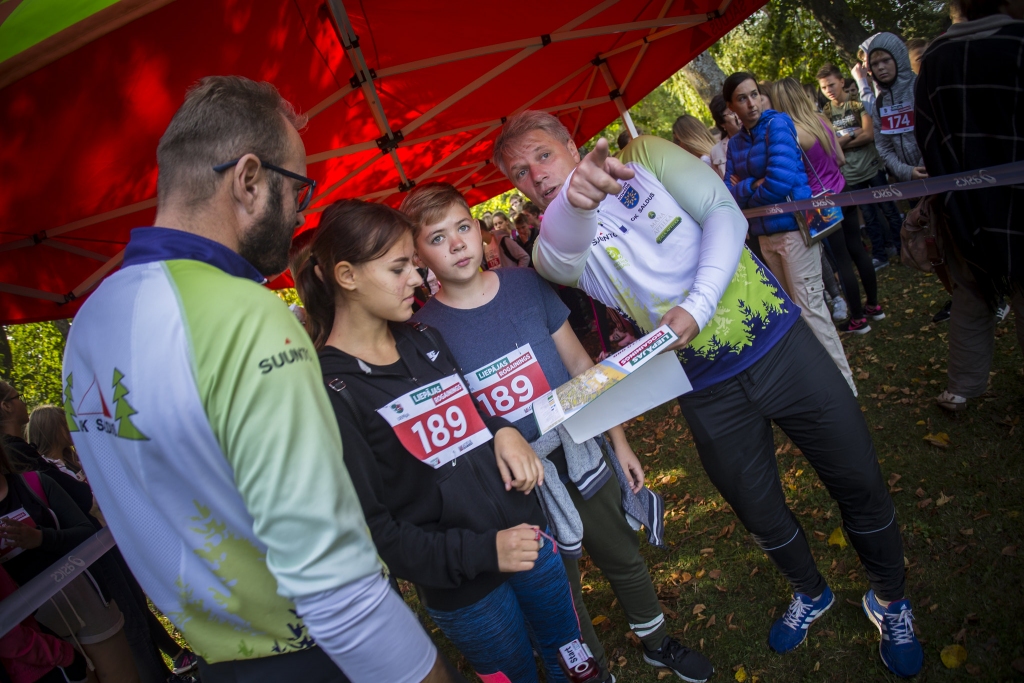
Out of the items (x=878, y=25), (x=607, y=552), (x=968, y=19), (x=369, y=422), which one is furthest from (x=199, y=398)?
(x=878, y=25)

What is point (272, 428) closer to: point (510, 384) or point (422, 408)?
point (422, 408)

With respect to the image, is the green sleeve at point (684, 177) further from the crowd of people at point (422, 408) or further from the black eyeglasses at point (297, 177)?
the black eyeglasses at point (297, 177)

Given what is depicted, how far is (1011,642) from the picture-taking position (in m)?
2.49

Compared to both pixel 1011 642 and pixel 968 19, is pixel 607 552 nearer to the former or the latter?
pixel 1011 642

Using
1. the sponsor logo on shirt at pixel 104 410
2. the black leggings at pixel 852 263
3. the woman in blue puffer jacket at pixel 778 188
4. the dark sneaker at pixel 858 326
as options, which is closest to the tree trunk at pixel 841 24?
the black leggings at pixel 852 263

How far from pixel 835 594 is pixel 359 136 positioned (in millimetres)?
4833

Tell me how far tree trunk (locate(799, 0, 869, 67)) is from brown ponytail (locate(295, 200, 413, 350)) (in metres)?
9.43

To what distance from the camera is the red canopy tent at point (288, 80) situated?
2.95m

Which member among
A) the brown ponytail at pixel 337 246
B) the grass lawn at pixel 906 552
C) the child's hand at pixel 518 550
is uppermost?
the brown ponytail at pixel 337 246

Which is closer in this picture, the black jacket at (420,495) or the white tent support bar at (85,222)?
the black jacket at (420,495)

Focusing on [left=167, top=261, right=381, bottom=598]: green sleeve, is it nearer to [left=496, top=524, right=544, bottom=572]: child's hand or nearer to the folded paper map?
[left=496, top=524, right=544, bottom=572]: child's hand

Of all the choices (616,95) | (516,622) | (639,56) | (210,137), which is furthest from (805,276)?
(210,137)

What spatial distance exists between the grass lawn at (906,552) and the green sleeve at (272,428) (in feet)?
8.35

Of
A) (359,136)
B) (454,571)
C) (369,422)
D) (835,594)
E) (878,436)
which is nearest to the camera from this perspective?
(454,571)
